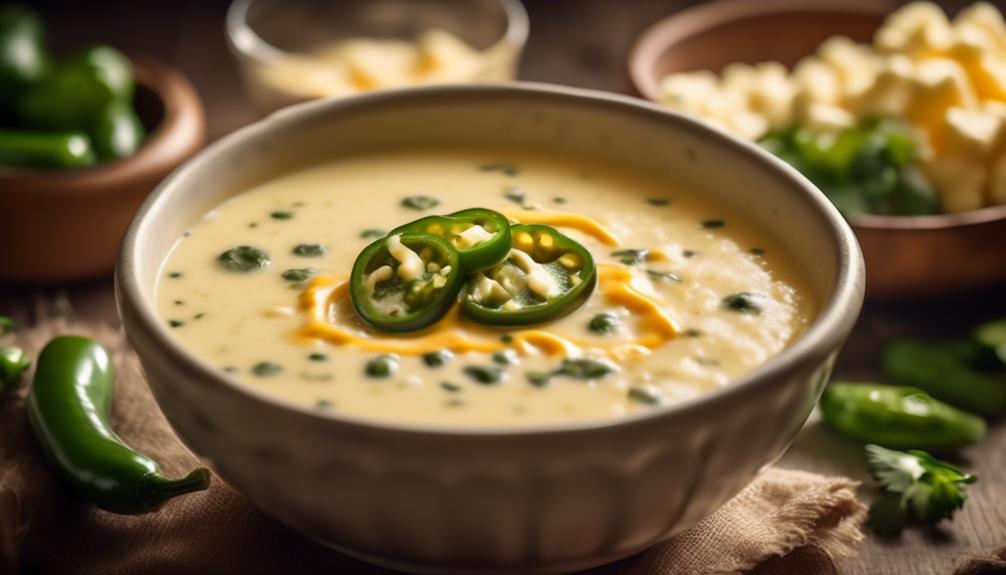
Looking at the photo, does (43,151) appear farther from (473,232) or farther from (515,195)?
(473,232)

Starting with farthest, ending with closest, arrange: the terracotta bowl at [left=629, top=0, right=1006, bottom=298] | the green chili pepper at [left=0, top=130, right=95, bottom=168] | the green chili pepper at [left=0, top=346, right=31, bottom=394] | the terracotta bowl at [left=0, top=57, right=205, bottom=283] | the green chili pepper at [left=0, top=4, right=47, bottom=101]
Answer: the green chili pepper at [left=0, top=4, right=47, bottom=101]
the green chili pepper at [left=0, top=130, right=95, bottom=168]
the terracotta bowl at [left=0, top=57, right=205, bottom=283]
the terracotta bowl at [left=629, top=0, right=1006, bottom=298]
the green chili pepper at [left=0, top=346, right=31, bottom=394]

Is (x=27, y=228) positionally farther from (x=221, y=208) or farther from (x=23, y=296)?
(x=221, y=208)

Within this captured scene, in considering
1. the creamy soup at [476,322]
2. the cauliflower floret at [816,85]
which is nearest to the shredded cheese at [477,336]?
the creamy soup at [476,322]

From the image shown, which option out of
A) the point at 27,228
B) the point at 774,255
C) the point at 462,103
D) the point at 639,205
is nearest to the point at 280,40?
the point at 27,228

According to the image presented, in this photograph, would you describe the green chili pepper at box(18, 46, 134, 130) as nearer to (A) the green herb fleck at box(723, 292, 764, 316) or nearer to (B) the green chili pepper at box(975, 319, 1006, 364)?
(A) the green herb fleck at box(723, 292, 764, 316)

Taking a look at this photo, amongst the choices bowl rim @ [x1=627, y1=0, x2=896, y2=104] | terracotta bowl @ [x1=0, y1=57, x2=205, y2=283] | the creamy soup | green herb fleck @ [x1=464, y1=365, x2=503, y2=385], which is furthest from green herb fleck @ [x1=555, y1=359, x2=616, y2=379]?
bowl rim @ [x1=627, y1=0, x2=896, y2=104]

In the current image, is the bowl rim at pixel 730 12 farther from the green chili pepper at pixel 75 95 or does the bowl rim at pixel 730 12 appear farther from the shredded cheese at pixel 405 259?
the shredded cheese at pixel 405 259
